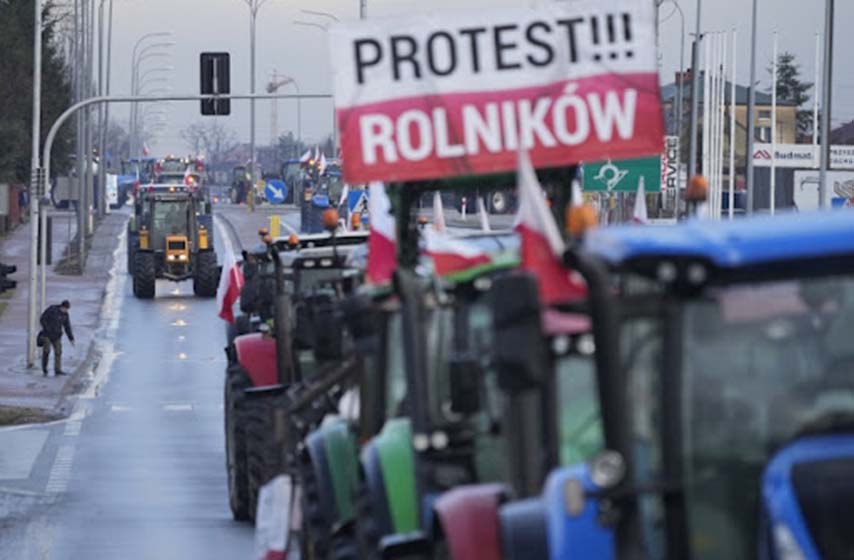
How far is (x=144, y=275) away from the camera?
5897 cm

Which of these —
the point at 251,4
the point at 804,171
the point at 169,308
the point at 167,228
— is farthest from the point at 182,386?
the point at 251,4

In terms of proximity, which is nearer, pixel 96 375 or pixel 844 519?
pixel 844 519

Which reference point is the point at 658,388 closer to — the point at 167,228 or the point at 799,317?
the point at 799,317

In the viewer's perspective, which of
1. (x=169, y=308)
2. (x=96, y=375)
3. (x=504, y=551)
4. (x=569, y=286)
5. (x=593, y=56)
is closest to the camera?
(x=569, y=286)

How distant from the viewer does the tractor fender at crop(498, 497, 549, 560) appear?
27.0 ft

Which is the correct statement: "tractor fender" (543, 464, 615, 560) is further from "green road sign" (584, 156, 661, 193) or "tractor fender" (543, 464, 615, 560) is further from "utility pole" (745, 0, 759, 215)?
"utility pole" (745, 0, 759, 215)

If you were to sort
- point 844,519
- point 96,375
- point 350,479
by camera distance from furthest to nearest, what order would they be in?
point 96,375 < point 350,479 < point 844,519

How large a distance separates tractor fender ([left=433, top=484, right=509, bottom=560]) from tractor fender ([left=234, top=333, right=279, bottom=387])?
37.9 ft

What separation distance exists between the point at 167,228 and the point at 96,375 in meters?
20.5

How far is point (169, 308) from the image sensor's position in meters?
57.3

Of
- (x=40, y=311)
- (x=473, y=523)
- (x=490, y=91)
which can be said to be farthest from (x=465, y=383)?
(x=40, y=311)

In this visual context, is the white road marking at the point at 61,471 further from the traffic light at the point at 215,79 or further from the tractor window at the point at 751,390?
the traffic light at the point at 215,79

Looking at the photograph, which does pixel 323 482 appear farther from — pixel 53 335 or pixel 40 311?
pixel 40 311

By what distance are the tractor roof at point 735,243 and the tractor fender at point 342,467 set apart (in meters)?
5.53
